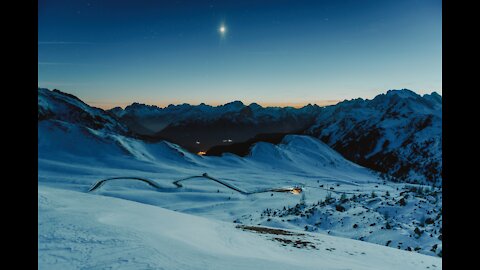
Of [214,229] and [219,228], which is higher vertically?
[214,229]

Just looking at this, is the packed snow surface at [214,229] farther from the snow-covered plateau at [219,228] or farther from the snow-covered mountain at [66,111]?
the snow-covered mountain at [66,111]

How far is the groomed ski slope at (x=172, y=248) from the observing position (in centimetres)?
1073

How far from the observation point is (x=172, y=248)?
41.4ft

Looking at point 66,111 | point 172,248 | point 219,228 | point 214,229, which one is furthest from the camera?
point 66,111

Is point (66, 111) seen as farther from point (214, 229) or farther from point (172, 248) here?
point (172, 248)

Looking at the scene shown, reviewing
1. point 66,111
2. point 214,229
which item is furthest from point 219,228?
point 66,111

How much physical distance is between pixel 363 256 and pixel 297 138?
16860cm

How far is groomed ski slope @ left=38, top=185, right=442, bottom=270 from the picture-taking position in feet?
35.2

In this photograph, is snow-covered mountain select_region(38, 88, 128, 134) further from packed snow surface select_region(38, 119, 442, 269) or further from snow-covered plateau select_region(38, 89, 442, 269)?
packed snow surface select_region(38, 119, 442, 269)

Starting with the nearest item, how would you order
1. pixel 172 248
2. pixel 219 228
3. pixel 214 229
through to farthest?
pixel 172 248, pixel 214 229, pixel 219 228

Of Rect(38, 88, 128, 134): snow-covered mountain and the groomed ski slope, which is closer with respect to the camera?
the groomed ski slope

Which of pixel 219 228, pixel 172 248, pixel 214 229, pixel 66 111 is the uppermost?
pixel 66 111

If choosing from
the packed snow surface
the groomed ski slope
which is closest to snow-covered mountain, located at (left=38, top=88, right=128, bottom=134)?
the packed snow surface
